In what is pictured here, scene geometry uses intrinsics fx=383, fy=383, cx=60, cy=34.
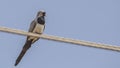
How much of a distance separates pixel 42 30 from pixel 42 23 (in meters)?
A: 0.24

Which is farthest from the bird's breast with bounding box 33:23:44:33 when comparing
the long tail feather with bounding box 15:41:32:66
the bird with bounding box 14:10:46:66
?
the long tail feather with bounding box 15:41:32:66

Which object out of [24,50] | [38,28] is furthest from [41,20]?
[24,50]

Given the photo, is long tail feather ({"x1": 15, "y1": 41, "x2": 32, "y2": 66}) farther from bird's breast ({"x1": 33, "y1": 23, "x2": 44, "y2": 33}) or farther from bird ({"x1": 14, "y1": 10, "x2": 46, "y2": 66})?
bird's breast ({"x1": 33, "y1": 23, "x2": 44, "y2": 33})

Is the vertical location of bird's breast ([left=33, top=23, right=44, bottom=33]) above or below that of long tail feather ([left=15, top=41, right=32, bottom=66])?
above

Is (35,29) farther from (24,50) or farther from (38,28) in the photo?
(24,50)

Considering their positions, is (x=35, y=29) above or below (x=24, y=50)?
above

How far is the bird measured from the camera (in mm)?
6921

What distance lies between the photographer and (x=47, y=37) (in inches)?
170

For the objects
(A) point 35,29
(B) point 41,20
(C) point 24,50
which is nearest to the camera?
(C) point 24,50

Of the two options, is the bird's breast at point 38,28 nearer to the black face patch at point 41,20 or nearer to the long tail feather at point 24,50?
the black face patch at point 41,20

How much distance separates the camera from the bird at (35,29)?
6921mm

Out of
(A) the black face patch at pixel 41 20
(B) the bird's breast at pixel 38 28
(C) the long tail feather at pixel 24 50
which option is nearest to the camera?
(C) the long tail feather at pixel 24 50

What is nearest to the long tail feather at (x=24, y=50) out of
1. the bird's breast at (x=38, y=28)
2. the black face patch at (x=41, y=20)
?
the bird's breast at (x=38, y=28)

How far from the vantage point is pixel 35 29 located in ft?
23.2
